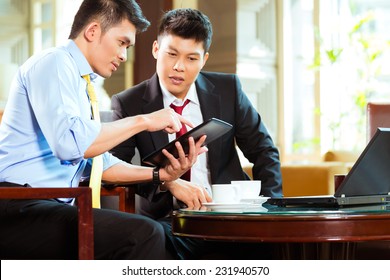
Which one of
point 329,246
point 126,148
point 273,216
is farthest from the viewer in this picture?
point 126,148

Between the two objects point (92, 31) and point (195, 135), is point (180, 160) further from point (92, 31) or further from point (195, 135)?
point (92, 31)

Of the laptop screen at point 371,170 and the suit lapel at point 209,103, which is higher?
the suit lapel at point 209,103

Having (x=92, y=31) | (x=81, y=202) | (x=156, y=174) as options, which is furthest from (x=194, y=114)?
(x=81, y=202)

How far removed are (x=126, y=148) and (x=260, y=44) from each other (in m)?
3.97

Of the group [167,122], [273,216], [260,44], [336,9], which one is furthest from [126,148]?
[336,9]

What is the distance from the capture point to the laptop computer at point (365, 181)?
79.4 inches

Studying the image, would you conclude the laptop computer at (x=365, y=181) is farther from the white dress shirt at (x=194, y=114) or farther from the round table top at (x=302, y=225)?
the white dress shirt at (x=194, y=114)

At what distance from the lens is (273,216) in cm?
183

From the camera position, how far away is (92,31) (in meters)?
2.36

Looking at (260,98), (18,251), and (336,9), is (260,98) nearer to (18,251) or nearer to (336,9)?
(336,9)

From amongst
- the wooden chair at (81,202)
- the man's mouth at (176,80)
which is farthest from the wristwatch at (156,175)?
the wooden chair at (81,202)

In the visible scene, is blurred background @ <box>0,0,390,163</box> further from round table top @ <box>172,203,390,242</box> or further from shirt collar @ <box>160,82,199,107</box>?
round table top @ <box>172,203,390,242</box>

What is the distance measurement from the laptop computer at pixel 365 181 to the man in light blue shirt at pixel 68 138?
0.44m
